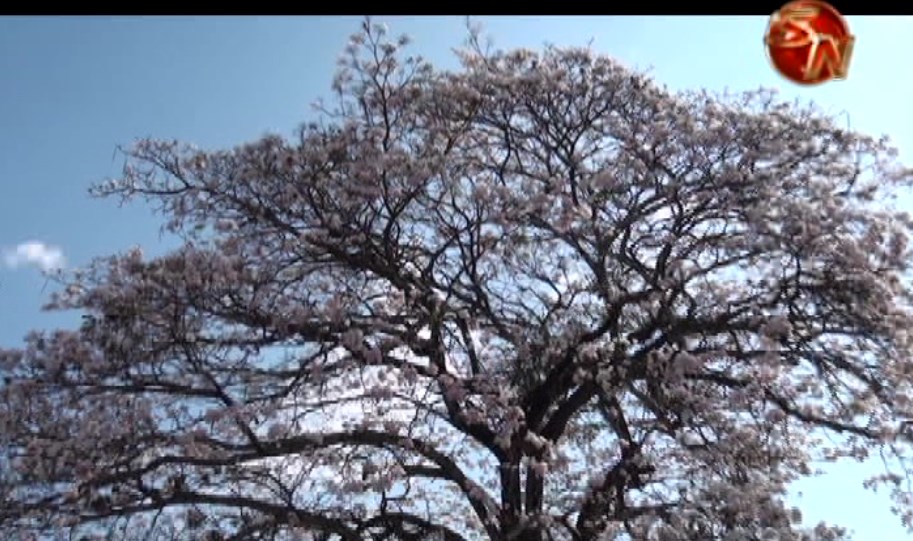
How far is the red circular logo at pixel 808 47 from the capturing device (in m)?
2.75

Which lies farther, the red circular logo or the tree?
the tree

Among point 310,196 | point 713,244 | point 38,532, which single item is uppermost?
point 310,196

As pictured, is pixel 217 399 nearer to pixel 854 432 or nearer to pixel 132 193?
pixel 132 193

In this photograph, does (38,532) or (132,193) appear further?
(132,193)

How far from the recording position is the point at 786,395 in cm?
1115

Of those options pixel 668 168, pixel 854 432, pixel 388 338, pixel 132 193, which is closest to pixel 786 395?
pixel 854 432

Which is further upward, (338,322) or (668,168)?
(668,168)

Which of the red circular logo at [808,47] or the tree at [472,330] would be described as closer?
the red circular logo at [808,47]

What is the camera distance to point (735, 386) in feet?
34.8

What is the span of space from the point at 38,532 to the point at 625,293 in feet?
18.7

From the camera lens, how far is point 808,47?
275 centimetres

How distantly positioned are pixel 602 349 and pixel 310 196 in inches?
121

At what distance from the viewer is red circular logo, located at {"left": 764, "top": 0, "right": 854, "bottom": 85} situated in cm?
275

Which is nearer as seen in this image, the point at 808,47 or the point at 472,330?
the point at 808,47
